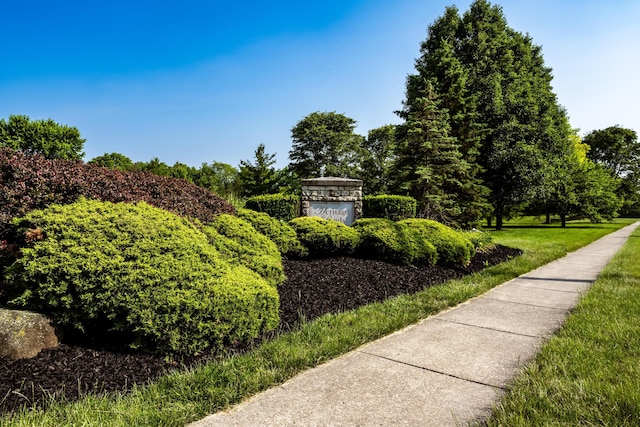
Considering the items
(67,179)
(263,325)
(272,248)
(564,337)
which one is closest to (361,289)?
(272,248)

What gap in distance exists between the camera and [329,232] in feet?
22.5

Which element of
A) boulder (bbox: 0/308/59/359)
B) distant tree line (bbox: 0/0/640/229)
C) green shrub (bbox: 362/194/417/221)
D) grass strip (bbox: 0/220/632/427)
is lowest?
grass strip (bbox: 0/220/632/427)

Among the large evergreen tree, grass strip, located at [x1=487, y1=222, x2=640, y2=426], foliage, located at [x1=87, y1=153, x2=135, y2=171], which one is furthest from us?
foliage, located at [x1=87, y1=153, x2=135, y2=171]

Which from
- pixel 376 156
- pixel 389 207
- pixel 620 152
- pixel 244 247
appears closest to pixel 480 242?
pixel 389 207

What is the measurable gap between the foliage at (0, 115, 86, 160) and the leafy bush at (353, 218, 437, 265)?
21.7 m

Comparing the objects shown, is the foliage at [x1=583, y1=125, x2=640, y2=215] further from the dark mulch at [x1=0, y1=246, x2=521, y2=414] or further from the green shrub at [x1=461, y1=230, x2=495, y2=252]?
the dark mulch at [x1=0, y1=246, x2=521, y2=414]

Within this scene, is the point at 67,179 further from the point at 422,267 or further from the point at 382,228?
the point at 422,267

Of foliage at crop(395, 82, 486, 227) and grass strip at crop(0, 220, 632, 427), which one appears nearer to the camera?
grass strip at crop(0, 220, 632, 427)

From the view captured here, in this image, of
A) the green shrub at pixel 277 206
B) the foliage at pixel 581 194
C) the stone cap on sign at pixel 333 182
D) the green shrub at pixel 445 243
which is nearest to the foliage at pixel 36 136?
the green shrub at pixel 277 206

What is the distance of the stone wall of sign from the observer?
12.1 meters

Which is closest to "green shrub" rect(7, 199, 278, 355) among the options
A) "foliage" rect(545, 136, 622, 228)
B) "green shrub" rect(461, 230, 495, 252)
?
"green shrub" rect(461, 230, 495, 252)

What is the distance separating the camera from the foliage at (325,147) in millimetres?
39562

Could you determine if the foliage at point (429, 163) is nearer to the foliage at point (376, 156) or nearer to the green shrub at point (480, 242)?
the green shrub at point (480, 242)

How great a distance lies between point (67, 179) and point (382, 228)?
17.1 ft
